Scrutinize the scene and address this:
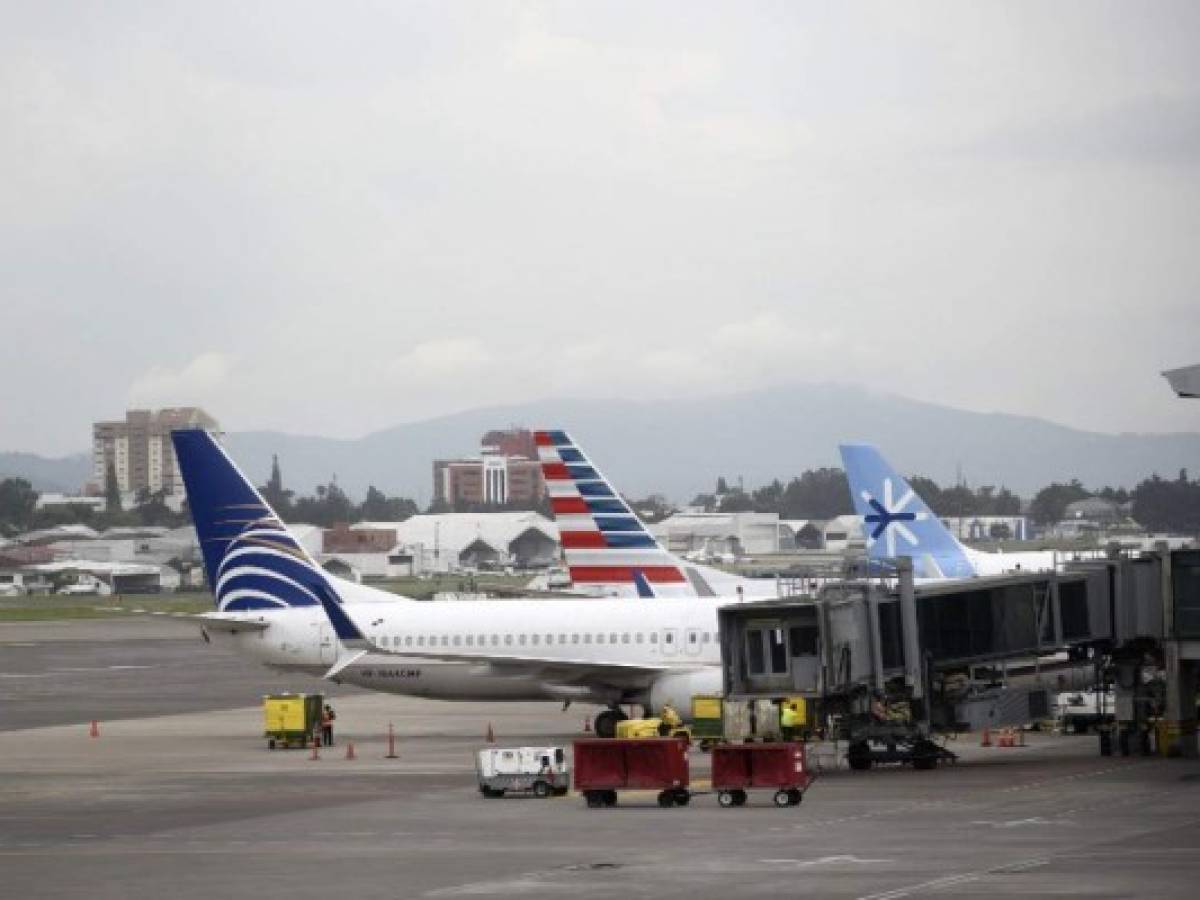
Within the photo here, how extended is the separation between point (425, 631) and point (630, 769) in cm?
2222

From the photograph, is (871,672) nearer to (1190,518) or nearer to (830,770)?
(830,770)

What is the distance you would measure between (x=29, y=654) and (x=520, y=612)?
5979cm

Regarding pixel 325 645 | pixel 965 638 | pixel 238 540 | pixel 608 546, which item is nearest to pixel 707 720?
pixel 965 638

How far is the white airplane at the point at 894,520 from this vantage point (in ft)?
302

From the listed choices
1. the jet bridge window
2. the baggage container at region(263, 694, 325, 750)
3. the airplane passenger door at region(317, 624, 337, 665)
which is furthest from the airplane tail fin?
the jet bridge window

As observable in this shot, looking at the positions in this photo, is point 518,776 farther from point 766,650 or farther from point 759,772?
point 766,650

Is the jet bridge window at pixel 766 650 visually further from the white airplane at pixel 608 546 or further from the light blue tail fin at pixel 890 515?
the light blue tail fin at pixel 890 515

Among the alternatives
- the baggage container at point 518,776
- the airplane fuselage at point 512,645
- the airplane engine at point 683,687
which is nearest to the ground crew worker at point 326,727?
the airplane fuselage at point 512,645

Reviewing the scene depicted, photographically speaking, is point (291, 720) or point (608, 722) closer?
point (291, 720)

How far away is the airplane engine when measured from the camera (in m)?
65.0

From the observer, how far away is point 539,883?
34.7m

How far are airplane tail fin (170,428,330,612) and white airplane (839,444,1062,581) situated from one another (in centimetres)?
2711

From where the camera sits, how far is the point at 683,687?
65438mm

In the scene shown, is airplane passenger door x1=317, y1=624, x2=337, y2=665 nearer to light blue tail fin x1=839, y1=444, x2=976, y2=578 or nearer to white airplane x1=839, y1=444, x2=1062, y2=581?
white airplane x1=839, y1=444, x2=1062, y2=581
